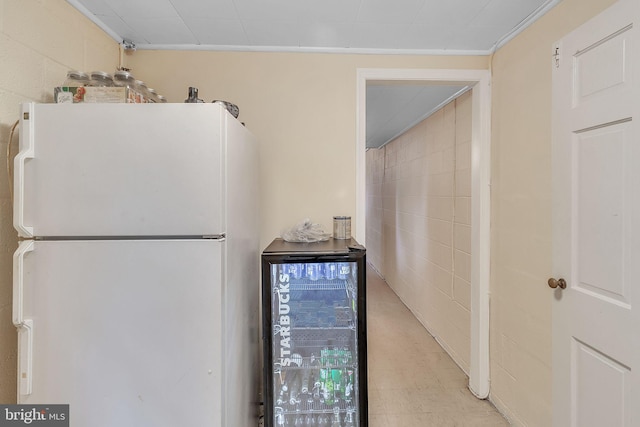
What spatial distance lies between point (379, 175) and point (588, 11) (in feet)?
15.0

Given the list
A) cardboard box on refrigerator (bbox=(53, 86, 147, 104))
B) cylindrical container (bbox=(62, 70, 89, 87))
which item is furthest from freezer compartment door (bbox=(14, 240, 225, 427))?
cylindrical container (bbox=(62, 70, 89, 87))

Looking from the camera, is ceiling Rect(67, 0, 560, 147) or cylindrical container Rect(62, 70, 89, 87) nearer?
cylindrical container Rect(62, 70, 89, 87)

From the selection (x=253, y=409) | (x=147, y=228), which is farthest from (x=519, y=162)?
(x=253, y=409)

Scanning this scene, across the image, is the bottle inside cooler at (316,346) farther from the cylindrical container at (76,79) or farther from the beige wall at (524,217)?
the cylindrical container at (76,79)

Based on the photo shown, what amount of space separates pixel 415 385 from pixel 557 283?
1481 mm

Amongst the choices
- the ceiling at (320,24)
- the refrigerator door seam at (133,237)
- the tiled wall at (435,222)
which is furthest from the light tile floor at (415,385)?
the ceiling at (320,24)

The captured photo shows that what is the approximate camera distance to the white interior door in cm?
117

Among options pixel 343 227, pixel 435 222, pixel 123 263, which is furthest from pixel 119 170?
pixel 435 222

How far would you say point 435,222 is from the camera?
330 cm

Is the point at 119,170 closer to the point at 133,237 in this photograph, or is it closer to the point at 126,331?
the point at 133,237

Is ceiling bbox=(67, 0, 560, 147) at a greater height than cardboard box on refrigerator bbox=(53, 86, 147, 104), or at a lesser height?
greater

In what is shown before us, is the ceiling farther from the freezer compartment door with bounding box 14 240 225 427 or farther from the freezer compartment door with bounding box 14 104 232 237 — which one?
the freezer compartment door with bounding box 14 240 225 427

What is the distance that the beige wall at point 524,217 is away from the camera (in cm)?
167

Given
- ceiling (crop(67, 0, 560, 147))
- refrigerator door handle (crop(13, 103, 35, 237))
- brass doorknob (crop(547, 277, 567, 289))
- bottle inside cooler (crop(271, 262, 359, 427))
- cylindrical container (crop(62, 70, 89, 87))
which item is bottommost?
bottle inside cooler (crop(271, 262, 359, 427))
